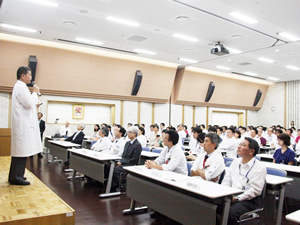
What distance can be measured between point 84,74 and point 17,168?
26.8 feet

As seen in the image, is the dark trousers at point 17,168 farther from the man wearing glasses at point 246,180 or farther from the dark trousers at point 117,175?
the man wearing glasses at point 246,180

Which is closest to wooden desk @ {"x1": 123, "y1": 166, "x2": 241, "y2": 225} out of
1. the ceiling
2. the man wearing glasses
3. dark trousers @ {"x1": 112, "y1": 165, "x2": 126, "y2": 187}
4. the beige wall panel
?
the man wearing glasses

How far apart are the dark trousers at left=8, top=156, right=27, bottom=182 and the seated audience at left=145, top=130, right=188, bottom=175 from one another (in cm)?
191

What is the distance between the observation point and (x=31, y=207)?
3312 mm

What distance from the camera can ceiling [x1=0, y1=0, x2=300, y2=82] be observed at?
258 inches

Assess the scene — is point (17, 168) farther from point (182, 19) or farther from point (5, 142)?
point (182, 19)

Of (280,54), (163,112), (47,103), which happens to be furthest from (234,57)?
(47,103)

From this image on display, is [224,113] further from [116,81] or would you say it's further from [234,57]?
[116,81]

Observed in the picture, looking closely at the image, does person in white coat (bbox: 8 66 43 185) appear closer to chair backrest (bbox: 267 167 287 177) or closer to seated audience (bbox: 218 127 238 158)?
chair backrest (bbox: 267 167 287 177)

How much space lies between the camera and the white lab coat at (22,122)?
155 inches

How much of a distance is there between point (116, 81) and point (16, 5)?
251 inches

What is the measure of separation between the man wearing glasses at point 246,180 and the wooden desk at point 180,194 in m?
0.32

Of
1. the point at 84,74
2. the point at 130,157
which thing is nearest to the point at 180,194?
the point at 130,157

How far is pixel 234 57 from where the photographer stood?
1173 centimetres
